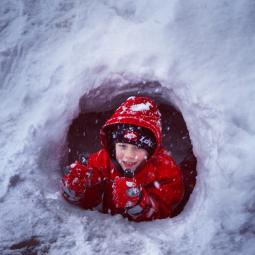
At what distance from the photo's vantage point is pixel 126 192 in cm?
175

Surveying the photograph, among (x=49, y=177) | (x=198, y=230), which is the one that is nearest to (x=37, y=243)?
(x=49, y=177)

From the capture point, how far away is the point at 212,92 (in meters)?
1.72


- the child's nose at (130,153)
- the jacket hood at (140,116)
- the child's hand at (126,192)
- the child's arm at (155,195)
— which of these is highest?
the jacket hood at (140,116)

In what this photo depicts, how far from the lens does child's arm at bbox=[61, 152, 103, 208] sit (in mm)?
1814

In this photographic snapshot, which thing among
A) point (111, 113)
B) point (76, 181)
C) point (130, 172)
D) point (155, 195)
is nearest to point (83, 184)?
point (76, 181)

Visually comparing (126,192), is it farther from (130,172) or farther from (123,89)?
(123,89)

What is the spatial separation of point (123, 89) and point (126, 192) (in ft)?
2.59

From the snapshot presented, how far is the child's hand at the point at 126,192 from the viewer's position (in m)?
1.73

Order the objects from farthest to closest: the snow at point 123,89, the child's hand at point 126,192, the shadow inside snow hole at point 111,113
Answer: the shadow inside snow hole at point 111,113 → the child's hand at point 126,192 → the snow at point 123,89

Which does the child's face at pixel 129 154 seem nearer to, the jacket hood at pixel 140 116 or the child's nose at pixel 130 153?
the child's nose at pixel 130 153

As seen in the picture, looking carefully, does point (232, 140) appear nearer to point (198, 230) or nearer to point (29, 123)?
point (198, 230)

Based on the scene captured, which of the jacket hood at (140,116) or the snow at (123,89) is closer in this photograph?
the snow at (123,89)

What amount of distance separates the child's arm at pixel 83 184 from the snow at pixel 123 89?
8cm

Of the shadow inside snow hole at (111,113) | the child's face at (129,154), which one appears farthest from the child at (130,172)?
the shadow inside snow hole at (111,113)
